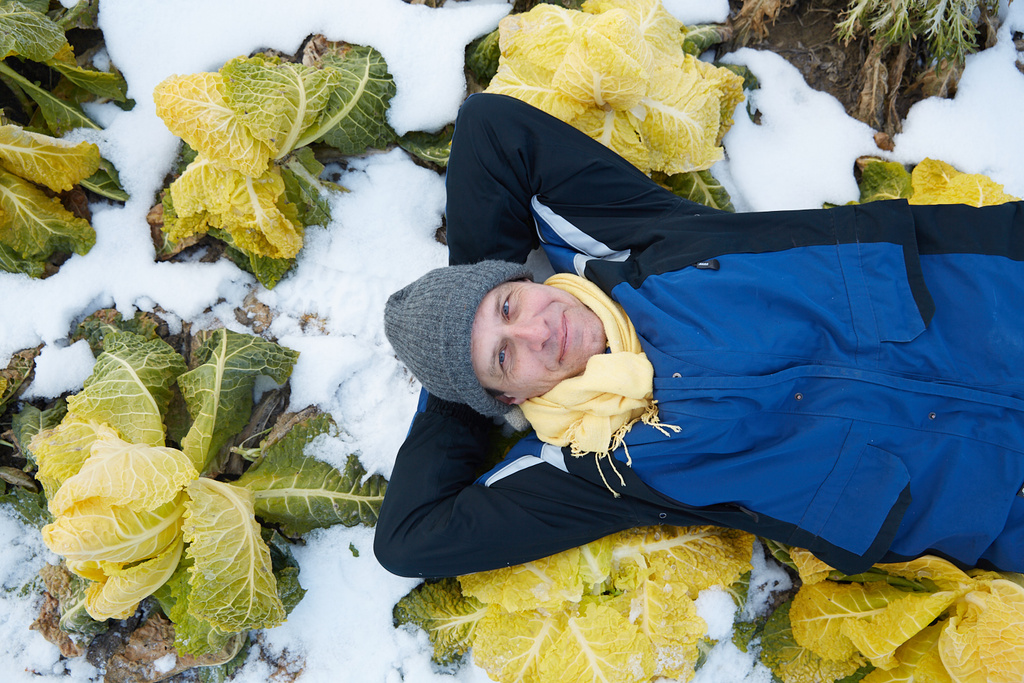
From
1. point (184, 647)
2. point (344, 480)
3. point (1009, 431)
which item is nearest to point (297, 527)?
point (344, 480)

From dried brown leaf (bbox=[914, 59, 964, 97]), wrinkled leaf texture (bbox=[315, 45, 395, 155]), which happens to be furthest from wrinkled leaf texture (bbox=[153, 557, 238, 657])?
dried brown leaf (bbox=[914, 59, 964, 97])

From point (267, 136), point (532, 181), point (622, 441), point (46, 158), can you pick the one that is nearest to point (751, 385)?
point (622, 441)

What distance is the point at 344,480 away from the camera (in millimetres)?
2695

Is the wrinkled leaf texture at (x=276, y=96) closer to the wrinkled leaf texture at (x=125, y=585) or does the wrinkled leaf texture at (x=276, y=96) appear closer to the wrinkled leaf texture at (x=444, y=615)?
the wrinkled leaf texture at (x=125, y=585)

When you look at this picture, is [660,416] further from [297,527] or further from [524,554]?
[297,527]

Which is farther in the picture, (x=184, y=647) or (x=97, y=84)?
(x=97, y=84)

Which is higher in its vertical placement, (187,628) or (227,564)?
(227,564)

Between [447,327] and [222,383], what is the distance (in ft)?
3.79

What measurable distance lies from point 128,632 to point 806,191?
3.87 meters

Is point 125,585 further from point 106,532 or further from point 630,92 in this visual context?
point 630,92

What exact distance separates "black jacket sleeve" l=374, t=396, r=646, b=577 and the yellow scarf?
0.59ft

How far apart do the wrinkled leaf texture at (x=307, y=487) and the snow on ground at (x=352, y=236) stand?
85 mm

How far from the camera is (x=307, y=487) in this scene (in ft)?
8.65

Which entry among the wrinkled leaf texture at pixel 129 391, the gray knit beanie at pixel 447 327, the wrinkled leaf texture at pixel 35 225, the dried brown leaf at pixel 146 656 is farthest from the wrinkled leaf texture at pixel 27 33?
the dried brown leaf at pixel 146 656
